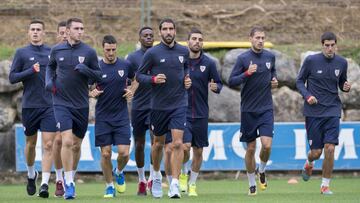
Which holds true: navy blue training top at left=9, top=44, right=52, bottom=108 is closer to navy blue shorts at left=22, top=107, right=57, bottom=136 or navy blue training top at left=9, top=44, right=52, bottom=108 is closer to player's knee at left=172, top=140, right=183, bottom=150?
navy blue shorts at left=22, top=107, right=57, bottom=136

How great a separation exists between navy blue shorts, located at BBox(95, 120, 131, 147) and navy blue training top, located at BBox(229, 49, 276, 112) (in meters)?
1.92

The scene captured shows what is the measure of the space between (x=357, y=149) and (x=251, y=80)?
19.2ft

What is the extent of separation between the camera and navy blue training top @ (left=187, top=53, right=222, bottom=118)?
18219 mm

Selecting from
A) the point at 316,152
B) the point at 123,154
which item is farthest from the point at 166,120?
the point at 316,152

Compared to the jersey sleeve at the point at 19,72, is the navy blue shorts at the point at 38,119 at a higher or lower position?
lower

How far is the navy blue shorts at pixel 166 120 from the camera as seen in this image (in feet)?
54.2

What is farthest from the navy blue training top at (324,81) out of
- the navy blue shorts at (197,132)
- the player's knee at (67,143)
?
the player's knee at (67,143)

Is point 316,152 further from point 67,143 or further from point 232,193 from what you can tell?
point 67,143

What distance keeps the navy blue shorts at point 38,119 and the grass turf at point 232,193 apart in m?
1.07

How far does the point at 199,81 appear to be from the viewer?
18.2 m

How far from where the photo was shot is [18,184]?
2297 centimetres

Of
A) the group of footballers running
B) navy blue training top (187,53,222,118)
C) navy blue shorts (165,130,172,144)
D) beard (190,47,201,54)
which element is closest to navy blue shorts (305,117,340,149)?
the group of footballers running

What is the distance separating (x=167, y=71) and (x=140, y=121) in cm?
209

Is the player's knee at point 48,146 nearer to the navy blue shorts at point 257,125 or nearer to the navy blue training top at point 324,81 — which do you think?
the navy blue shorts at point 257,125
